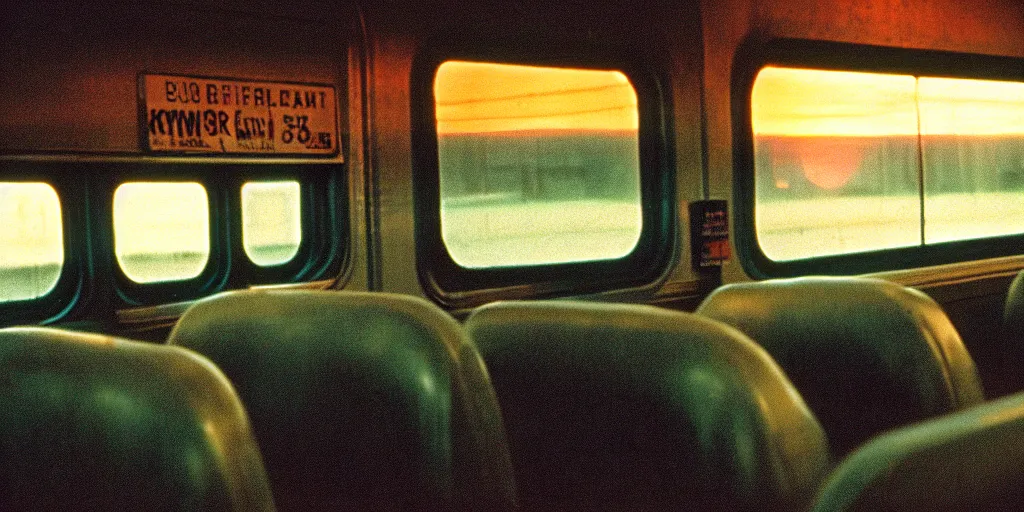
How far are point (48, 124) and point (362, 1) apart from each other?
3.25 feet

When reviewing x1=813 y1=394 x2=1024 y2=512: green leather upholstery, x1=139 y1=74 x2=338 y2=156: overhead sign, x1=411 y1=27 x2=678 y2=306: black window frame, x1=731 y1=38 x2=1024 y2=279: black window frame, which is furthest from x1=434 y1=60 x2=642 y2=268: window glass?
x1=813 y1=394 x2=1024 y2=512: green leather upholstery

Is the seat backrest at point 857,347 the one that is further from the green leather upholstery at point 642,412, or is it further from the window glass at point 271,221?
the window glass at point 271,221

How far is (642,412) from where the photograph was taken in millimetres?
2059

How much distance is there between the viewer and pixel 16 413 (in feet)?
5.29

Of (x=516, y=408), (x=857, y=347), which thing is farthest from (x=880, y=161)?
(x=516, y=408)

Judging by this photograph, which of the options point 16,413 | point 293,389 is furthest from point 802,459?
point 16,413

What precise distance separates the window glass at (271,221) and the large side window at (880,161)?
209 centimetres

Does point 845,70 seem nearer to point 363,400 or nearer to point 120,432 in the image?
point 363,400

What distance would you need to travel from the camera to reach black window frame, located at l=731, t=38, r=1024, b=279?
4520 mm

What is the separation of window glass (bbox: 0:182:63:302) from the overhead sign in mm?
290

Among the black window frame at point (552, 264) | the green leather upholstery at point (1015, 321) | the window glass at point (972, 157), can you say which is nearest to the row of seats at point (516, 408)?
the black window frame at point (552, 264)

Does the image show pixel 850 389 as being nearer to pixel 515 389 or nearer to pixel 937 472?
pixel 515 389

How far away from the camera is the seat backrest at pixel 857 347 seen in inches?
96.0

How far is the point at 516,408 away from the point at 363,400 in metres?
0.41
